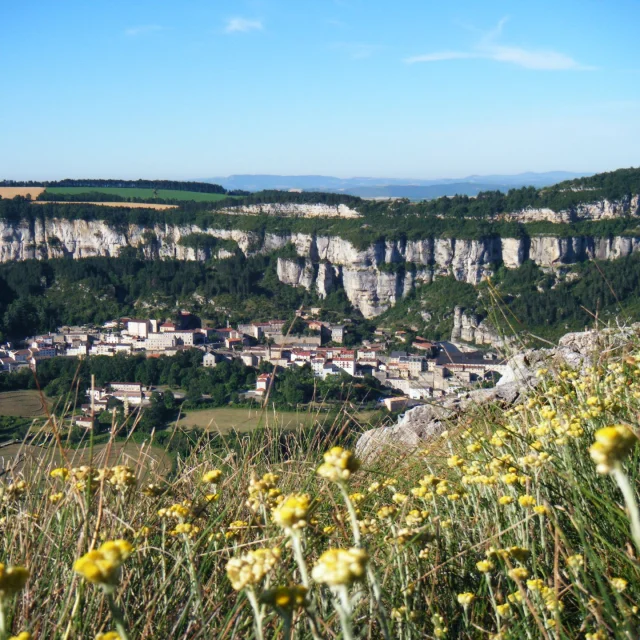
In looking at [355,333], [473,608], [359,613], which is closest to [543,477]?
[473,608]

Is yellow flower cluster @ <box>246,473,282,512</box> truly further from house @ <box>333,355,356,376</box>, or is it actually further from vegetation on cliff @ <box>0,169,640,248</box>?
vegetation on cliff @ <box>0,169,640,248</box>

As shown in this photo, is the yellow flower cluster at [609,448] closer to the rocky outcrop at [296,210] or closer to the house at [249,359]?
the house at [249,359]

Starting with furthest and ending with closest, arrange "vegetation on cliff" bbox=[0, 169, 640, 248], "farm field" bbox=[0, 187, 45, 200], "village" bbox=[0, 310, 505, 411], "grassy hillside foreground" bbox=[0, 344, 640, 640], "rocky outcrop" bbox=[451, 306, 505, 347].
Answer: "farm field" bbox=[0, 187, 45, 200] → "vegetation on cliff" bbox=[0, 169, 640, 248] → "rocky outcrop" bbox=[451, 306, 505, 347] → "village" bbox=[0, 310, 505, 411] → "grassy hillside foreground" bbox=[0, 344, 640, 640]

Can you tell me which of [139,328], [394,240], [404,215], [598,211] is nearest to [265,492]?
[139,328]

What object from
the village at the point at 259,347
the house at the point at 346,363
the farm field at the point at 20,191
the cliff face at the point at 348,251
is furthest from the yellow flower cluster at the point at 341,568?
the farm field at the point at 20,191

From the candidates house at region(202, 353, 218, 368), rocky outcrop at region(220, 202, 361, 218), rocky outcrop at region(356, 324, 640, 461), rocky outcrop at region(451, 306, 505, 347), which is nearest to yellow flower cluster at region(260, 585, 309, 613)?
rocky outcrop at region(356, 324, 640, 461)

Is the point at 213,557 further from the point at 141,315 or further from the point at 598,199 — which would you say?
the point at 598,199
